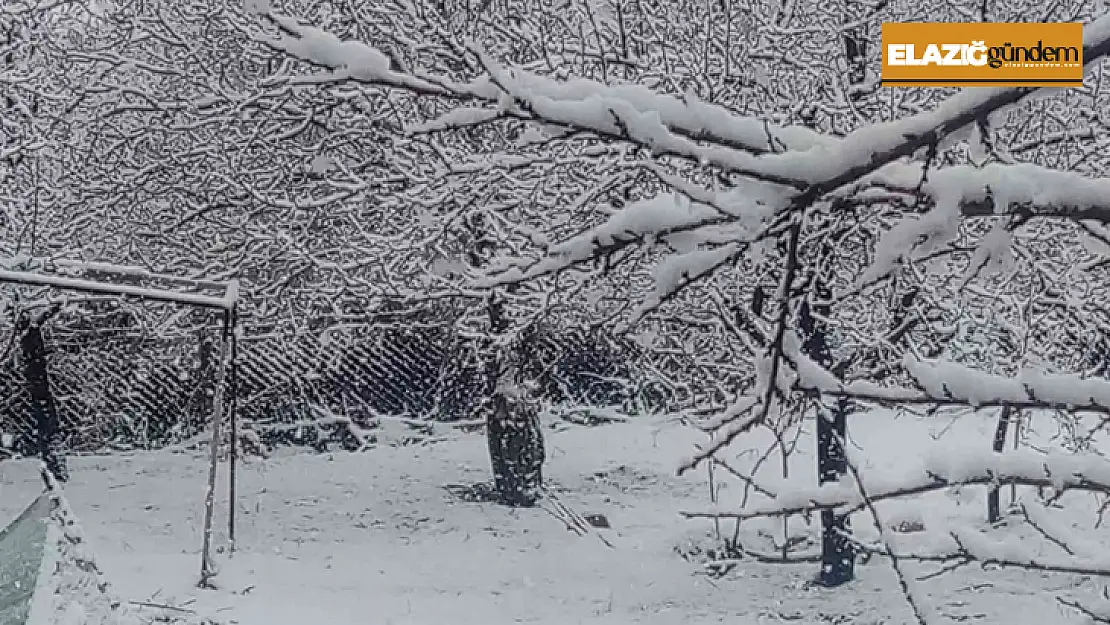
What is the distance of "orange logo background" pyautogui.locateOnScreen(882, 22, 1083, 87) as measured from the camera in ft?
5.58

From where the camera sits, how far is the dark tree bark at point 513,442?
9.05 meters

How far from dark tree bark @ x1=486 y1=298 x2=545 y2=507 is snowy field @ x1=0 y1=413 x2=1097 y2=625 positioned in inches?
9.7

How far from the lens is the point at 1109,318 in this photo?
4.61m

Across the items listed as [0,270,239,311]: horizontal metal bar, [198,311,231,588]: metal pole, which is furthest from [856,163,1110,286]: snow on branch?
[198,311,231,588]: metal pole

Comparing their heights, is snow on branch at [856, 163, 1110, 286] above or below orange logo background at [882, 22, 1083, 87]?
below

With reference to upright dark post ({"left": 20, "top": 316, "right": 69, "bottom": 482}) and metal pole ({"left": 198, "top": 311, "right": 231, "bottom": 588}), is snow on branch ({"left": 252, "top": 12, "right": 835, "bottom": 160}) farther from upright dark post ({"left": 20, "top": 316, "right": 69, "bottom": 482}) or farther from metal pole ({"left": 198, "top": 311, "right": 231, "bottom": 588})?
upright dark post ({"left": 20, "top": 316, "right": 69, "bottom": 482})

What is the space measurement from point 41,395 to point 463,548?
3995 mm

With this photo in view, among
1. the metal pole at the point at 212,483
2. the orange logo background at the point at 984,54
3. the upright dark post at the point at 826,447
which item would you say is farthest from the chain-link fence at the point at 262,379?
the orange logo background at the point at 984,54

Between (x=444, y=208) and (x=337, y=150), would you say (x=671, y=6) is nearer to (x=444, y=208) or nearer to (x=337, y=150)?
(x=444, y=208)

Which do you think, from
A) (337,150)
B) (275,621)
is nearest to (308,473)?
(337,150)

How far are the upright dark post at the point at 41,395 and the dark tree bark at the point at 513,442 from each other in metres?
3.53

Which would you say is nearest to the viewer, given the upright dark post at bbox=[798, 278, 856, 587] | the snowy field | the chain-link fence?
the upright dark post at bbox=[798, 278, 856, 587]

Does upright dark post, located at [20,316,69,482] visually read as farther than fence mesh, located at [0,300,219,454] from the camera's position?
No

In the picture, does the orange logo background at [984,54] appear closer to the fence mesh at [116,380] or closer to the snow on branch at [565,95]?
the snow on branch at [565,95]
